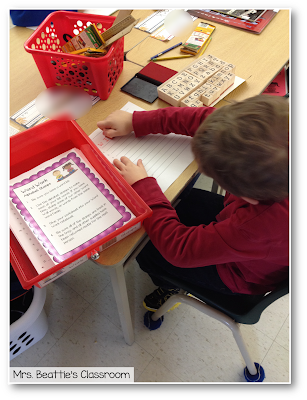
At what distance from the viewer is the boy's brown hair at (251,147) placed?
0.60 metres

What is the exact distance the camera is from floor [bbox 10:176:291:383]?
4.09 feet

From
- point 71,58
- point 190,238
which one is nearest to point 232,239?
point 190,238

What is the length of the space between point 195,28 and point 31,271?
115cm

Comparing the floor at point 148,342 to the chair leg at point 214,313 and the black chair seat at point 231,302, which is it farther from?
the black chair seat at point 231,302

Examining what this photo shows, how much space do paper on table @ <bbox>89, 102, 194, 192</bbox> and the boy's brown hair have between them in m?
0.21

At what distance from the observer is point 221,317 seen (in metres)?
0.95

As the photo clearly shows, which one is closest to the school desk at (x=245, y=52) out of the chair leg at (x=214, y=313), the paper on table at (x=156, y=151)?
the paper on table at (x=156, y=151)

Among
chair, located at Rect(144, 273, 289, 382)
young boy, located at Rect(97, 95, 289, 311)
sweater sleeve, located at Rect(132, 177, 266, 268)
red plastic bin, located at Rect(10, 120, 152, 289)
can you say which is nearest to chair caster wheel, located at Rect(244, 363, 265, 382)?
chair, located at Rect(144, 273, 289, 382)

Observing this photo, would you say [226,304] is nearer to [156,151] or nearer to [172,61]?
[156,151]

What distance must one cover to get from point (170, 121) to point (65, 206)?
1.36ft

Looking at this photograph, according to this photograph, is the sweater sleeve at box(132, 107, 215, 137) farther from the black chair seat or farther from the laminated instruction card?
the black chair seat

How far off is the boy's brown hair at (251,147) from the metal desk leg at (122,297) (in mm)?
345

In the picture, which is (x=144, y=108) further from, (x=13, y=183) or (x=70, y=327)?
(x=70, y=327)

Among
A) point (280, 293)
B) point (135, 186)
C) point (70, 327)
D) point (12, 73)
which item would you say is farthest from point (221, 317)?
point (12, 73)
